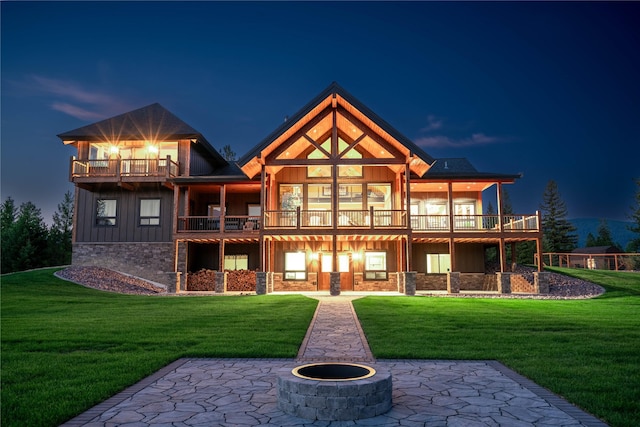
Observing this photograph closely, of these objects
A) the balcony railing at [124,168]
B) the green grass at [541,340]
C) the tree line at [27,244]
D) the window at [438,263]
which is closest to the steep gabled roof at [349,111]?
the balcony railing at [124,168]

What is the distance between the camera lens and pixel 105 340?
834 cm

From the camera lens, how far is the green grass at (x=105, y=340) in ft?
16.6

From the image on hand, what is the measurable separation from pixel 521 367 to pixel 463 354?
107 cm

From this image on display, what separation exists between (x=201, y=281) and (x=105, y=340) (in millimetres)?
16309

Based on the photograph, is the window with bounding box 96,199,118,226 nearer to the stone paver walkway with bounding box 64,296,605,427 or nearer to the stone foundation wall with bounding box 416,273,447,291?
the stone foundation wall with bounding box 416,273,447,291

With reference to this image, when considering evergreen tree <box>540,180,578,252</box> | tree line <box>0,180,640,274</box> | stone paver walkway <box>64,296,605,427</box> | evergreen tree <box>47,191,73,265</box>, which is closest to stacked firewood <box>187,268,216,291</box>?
stone paver walkway <box>64,296,605,427</box>

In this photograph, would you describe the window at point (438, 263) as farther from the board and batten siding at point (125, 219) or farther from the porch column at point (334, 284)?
the board and batten siding at point (125, 219)

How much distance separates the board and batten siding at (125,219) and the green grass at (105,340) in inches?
348

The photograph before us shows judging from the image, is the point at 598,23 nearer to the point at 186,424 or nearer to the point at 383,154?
the point at 383,154

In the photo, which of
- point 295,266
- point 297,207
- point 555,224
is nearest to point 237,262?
point 295,266

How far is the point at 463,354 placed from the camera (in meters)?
7.40

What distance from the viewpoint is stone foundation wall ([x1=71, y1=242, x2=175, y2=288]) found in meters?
24.6

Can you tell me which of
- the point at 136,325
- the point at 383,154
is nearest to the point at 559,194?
the point at 383,154

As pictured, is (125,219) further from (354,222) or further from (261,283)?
A: (354,222)
